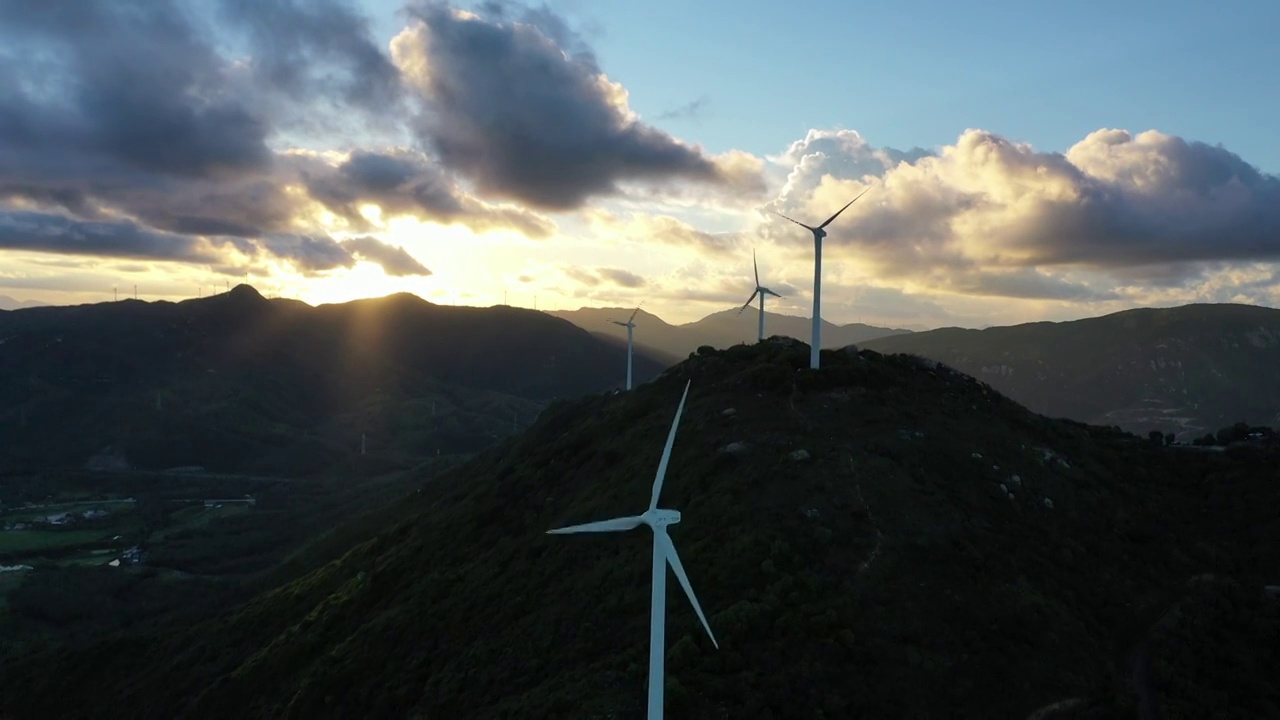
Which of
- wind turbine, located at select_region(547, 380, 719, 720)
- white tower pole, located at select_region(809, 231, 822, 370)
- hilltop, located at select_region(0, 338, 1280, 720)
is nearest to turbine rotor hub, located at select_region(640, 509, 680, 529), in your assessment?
wind turbine, located at select_region(547, 380, 719, 720)

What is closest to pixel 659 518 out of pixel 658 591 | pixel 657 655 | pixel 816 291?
pixel 658 591

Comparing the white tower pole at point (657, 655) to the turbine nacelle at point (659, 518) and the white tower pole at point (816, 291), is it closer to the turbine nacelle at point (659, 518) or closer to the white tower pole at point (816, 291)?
the turbine nacelle at point (659, 518)

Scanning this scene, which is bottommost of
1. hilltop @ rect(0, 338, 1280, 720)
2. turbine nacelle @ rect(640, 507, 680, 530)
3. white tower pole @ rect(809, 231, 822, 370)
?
hilltop @ rect(0, 338, 1280, 720)

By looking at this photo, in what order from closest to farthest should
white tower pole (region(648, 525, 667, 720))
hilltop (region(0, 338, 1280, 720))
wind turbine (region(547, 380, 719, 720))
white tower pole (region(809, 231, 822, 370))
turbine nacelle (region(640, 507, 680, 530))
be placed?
white tower pole (region(648, 525, 667, 720)), wind turbine (region(547, 380, 719, 720)), turbine nacelle (region(640, 507, 680, 530)), hilltop (region(0, 338, 1280, 720)), white tower pole (region(809, 231, 822, 370))

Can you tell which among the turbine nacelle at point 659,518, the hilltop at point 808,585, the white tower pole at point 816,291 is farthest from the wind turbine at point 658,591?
the white tower pole at point 816,291

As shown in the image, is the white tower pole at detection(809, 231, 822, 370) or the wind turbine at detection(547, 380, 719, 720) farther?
the white tower pole at detection(809, 231, 822, 370)

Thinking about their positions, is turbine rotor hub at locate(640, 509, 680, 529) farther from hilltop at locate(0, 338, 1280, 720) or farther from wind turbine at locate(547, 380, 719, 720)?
hilltop at locate(0, 338, 1280, 720)

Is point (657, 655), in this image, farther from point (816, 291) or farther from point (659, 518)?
point (816, 291)

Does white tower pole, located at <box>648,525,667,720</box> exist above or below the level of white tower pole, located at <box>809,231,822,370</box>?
below
